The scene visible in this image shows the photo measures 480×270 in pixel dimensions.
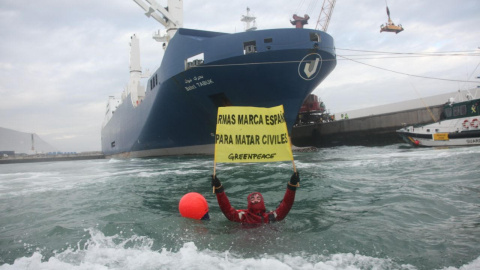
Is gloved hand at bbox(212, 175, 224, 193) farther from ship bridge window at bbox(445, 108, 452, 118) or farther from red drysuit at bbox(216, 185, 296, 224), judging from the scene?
ship bridge window at bbox(445, 108, 452, 118)

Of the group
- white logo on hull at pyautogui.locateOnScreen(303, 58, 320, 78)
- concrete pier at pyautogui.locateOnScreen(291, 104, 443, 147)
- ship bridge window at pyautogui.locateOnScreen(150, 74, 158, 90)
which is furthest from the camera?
concrete pier at pyautogui.locateOnScreen(291, 104, 443, 147)

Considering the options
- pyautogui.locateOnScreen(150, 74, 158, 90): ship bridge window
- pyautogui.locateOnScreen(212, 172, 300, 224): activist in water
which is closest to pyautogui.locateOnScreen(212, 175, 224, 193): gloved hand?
pyautogui.locateOnScreen(212, 172, 300, 224): activist in water

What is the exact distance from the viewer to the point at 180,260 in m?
4.07

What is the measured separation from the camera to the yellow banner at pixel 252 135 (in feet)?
16.3

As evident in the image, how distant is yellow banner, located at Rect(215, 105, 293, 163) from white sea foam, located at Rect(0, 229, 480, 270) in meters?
1.47

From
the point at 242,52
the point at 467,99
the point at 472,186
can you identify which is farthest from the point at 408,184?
the point at 467,99

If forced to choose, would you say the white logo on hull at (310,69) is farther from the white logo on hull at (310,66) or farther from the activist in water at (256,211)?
the activist in water at (256,211)

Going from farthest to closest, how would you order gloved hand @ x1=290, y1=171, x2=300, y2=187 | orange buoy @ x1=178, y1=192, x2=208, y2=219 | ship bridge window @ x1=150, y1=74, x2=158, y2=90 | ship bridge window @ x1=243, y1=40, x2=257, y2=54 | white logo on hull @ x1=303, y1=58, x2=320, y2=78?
ship bridge window @ x1=150, y1=74, x2=158, y2=90
white logo on hull @ x1=303, y1=58, x2=320, y2=78
ship bridge window @ x1=243, y1=40, x2=257, y2=54
orange buoy @ x1=178, y1=192, x2=208, y2=219
gloved hand @ x1=290, y1=171, x2=300, y2=187

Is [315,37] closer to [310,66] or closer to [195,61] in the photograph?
[310,66]

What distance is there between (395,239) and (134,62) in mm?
33858

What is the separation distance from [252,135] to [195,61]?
1387 centimetres

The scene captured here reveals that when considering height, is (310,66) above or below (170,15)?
below

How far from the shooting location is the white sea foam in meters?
3.82

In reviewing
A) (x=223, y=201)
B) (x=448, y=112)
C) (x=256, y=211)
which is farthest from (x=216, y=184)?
(x=448, y=112)
